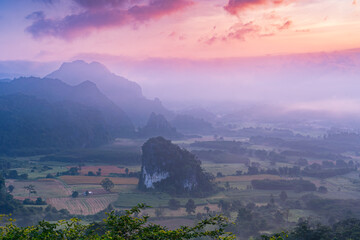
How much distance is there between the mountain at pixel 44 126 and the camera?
12288cm

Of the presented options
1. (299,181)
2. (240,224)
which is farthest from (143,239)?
(299,181)

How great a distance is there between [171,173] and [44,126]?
82975 millimetres

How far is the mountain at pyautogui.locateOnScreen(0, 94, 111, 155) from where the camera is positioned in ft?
403

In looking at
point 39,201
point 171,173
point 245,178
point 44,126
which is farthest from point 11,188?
point 44,126

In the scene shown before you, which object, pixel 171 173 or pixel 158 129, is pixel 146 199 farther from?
pixel 158 129

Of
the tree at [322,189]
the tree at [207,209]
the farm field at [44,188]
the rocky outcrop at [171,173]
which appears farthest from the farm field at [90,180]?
the tree at [322,189]

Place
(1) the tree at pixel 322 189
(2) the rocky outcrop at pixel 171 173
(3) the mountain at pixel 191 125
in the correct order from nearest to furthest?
(1) the tree at pixel 322 189 < (2) the rocky outcrop at pixel 171 173 < (3) the mountain at pixel 191 125

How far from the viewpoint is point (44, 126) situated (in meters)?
135

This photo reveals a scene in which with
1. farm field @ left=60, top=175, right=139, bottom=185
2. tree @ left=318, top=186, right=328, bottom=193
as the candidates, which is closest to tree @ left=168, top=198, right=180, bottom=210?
farm field @ left=60, top=175, right=139, bottom=185

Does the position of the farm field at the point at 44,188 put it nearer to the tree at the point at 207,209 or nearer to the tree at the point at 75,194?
the tree at the point at 75,194

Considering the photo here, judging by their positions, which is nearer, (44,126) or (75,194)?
(75,194)

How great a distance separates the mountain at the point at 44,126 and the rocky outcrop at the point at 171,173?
196 ft

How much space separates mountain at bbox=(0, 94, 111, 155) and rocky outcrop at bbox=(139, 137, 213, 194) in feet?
196

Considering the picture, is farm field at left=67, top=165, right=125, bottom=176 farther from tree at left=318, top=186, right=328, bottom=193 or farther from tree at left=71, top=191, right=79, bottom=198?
tree at left=318, top=186, right=328, bottom=193
